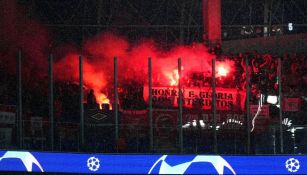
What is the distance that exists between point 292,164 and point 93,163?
446cm

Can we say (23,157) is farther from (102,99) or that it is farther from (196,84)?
(196,84)

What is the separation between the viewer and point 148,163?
13859mm

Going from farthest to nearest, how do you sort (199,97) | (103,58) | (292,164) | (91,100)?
(103,58)
(91,100)
(199,97)
(292,164)

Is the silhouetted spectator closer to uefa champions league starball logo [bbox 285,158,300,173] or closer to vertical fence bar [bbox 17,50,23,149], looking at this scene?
vertical fence bar [bbox 17,50,23,149]

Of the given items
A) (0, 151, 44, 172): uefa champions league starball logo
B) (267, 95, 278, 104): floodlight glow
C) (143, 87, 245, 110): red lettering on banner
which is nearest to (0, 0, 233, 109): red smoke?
(143, 87, 245, 110): red lettering on banner

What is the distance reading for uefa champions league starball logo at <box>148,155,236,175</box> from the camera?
542 inches

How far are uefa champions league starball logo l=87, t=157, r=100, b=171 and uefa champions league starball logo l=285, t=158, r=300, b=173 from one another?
424cm

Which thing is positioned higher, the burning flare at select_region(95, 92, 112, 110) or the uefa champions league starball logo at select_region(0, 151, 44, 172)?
the burning flare at select_region(95, 92, 112, 110)

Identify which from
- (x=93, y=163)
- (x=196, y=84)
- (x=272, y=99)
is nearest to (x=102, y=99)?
(x=196, y=84)

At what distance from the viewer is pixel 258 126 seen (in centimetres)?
1516

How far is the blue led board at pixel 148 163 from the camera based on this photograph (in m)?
13.7

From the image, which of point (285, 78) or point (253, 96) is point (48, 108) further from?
point (285, 78)

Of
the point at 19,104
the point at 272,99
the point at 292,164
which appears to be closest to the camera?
the point at 292,164

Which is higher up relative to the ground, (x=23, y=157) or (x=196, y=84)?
(x=196, y=84)
